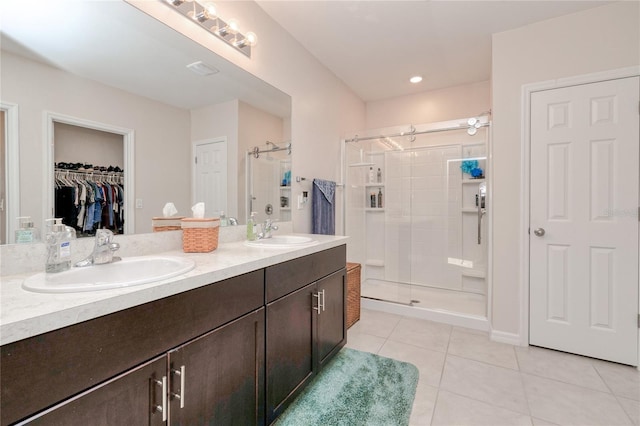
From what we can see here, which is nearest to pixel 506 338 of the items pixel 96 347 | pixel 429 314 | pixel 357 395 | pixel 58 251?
pixel 429 314

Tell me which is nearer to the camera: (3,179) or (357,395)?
(3,179)

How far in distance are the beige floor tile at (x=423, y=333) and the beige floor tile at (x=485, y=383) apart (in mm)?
234

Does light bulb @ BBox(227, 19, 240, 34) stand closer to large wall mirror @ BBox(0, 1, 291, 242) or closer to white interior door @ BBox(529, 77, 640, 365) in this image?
large wall mirror @ BBox(0, 1, 291, 242)

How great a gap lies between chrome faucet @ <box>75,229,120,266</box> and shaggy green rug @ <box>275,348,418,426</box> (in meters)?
1.11

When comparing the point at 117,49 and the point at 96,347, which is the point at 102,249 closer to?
the point at 96,347

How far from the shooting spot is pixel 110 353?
74cm

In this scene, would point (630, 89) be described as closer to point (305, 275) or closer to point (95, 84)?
point (305, 275)

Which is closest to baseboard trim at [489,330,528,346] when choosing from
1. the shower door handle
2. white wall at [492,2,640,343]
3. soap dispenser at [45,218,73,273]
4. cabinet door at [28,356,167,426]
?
white wall at [492,2,640,343]

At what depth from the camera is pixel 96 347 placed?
0.71 meters

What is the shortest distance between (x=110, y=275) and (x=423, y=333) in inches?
90.1

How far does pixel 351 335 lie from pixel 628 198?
2196 mm

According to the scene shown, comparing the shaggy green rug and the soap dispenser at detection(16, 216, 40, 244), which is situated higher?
the soap dispenser at detection(16, 216, 40, 244)

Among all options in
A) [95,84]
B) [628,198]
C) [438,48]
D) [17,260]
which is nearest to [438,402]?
[628,198]

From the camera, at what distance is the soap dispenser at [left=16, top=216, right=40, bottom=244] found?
0.99 meters
